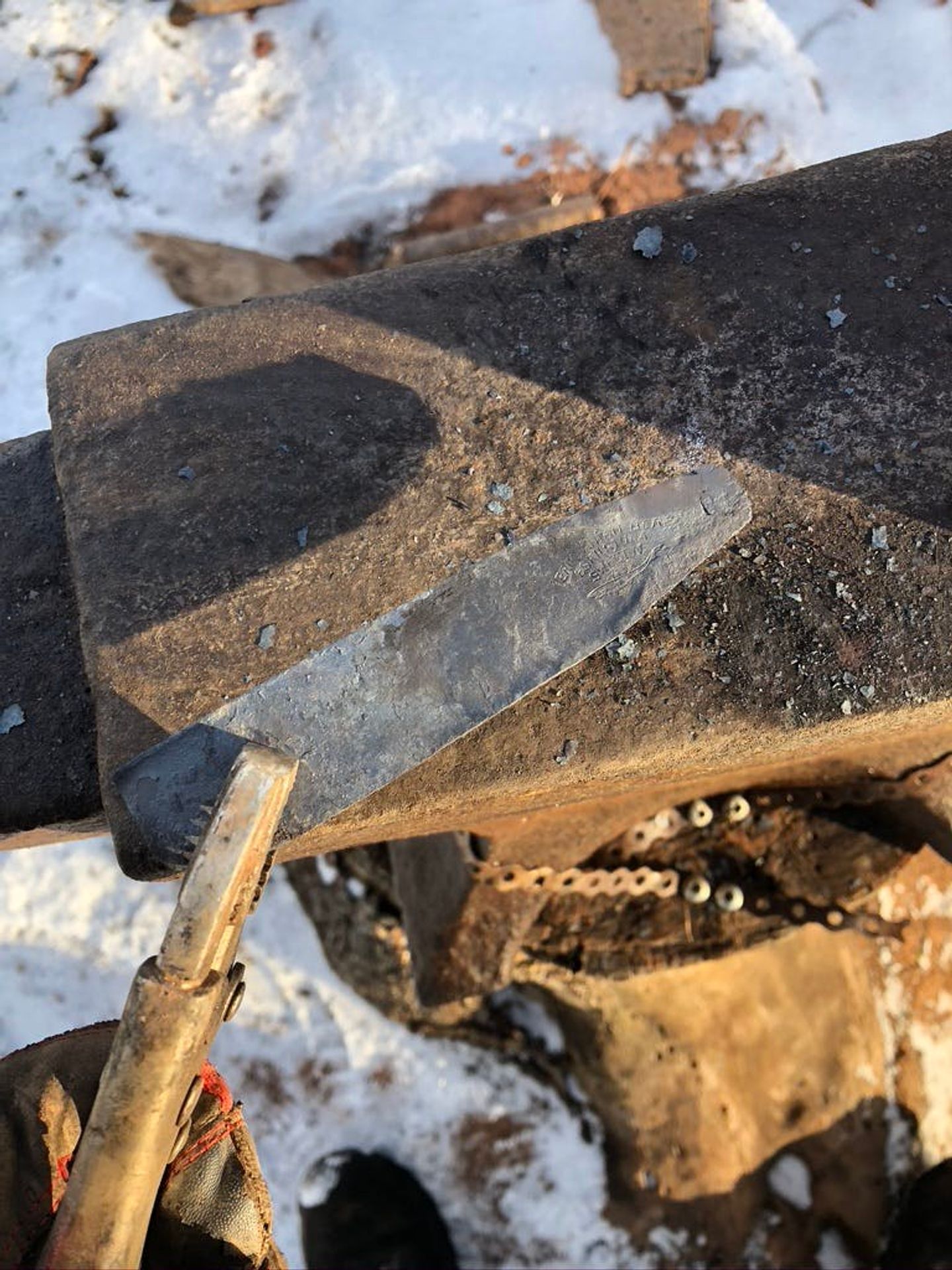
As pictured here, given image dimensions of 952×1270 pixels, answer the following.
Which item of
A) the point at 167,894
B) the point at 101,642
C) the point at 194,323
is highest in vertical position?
the point at 194,323

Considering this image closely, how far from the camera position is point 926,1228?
2.15 m

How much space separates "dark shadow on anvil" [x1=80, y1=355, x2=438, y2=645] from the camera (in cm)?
125

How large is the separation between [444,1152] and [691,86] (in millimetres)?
2877

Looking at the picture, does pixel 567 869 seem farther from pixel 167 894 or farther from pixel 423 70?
pixel 423 70

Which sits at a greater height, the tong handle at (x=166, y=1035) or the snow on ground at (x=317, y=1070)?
the tong handle at (x=166, y=1035)

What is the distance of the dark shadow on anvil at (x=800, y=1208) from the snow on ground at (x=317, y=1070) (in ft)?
0.49

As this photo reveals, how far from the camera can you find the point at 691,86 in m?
2.77

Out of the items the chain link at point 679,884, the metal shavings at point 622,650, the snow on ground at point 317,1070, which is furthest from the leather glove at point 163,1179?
the snow on ground at point 317,1070

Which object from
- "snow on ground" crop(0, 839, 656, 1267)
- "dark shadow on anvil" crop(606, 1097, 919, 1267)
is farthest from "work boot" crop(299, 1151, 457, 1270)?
"dark shadow on anvil" crop(606, 1097, 919, 1267)

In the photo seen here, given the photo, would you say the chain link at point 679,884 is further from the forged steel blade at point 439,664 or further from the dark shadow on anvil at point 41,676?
the dark shadow on anvil at point 41,676

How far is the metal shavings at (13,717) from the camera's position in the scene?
129 cm

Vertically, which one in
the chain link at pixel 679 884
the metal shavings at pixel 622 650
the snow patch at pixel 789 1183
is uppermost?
the metal shavings at pixel 622 650

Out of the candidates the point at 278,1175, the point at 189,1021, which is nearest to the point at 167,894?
the point at 278,1175

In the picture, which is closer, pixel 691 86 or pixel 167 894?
pixel 167 894
